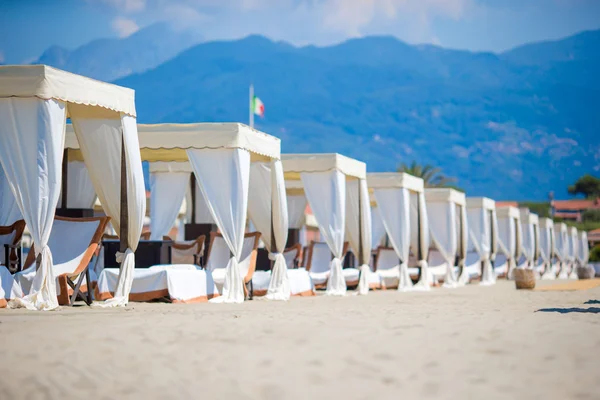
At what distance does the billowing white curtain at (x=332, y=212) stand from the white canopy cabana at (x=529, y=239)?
17913 mm

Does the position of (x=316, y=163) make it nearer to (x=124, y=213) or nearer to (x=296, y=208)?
(x=296, y=208)

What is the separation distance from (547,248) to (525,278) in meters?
16.6

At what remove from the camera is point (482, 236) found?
25172 millimetres

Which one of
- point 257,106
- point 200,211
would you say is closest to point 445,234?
point 200,211

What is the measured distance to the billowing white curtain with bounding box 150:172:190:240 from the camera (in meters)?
17.3

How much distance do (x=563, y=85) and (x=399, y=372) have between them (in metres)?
151

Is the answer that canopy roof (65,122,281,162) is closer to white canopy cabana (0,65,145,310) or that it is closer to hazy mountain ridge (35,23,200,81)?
white canopy cabana (0,65,145,310)

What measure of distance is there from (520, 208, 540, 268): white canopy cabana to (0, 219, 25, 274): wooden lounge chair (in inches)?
962

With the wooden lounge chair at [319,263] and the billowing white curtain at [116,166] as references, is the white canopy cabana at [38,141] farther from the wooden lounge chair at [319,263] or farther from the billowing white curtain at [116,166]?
the wooden lounge chair at [319,263]

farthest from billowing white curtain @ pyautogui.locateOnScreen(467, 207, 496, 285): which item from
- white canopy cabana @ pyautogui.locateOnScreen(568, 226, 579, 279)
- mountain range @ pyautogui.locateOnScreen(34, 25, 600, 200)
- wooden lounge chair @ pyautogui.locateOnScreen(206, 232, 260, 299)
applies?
mountain range @ pyautogui.locateOnScreen(34, 25, 600, 200)

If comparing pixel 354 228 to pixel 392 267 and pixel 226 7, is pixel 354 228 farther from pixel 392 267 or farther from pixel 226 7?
pixel 226 7

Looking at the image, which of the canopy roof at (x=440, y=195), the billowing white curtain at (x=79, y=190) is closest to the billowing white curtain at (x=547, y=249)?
the canopy roof at (x=440, y=195)

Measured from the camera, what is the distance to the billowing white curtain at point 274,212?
12852 mm

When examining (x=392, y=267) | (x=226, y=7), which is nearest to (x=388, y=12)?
(x=226, y=7)
